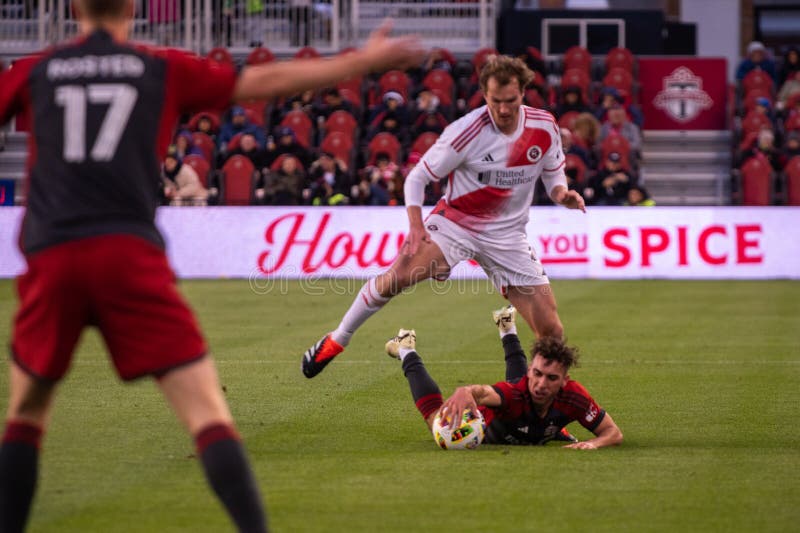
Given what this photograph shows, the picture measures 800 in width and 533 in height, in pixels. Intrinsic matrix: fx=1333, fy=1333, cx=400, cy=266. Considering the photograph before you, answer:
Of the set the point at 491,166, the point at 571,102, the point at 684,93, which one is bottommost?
the point at 491,166

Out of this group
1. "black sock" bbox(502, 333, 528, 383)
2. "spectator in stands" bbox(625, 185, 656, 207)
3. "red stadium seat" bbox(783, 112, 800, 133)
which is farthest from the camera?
"red stadium seat" bbox(783, 112, 800, 133)

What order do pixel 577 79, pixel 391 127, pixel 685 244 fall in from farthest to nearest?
pixel 577 79 → pixel 391 127 → pixel 685 244

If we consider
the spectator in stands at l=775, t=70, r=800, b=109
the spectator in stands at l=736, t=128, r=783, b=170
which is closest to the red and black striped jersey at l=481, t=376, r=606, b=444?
the spectator in stands at l=736, t=128, r=783, b=170

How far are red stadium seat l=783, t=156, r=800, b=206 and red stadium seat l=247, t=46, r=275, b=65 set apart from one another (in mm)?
10715

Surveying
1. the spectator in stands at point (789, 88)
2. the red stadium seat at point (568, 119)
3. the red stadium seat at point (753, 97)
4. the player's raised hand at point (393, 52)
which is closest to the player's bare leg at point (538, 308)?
the player's raised hand at point (393, 52)

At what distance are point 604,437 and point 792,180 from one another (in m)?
17.4

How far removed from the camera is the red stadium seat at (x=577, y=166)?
22.8 metres

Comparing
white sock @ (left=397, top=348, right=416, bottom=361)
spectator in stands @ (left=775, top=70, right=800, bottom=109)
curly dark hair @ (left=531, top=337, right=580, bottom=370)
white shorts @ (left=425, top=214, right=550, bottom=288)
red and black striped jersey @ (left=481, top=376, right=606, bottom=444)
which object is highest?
spectator in stands @ (left=775, top=70, right=800, bottom=109)

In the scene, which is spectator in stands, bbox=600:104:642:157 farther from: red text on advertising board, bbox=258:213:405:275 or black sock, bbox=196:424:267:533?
black sock, bbox=196:424:267:533

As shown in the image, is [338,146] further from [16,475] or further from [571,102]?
[16,475]

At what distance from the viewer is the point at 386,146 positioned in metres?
24.4

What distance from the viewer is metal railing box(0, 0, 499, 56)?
28.6 meters

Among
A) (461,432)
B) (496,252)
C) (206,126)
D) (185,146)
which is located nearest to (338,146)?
(206,126)

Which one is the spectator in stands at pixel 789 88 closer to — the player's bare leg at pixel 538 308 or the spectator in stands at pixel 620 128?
the spectator in stands at pixel 620 128
